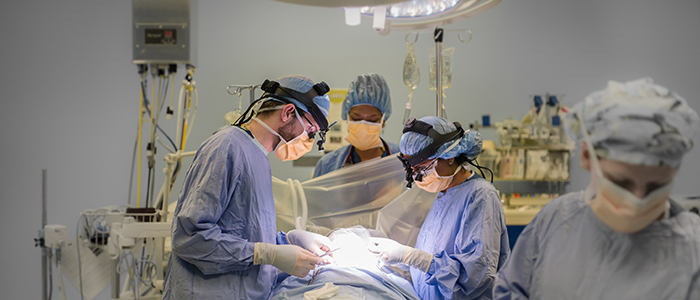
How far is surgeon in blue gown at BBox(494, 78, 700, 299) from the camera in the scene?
0.66 metres

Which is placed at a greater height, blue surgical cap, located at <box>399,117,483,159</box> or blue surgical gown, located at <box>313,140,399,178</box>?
blue surgical cap, located at <box>399,117,483,159</box>

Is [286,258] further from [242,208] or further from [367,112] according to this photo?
[367,112]

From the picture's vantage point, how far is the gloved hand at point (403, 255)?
4.85 feet

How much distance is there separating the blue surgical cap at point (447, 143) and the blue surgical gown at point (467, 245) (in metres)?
0.11

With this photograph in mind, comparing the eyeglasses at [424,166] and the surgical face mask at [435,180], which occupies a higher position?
the eyeglasses at [424,166]

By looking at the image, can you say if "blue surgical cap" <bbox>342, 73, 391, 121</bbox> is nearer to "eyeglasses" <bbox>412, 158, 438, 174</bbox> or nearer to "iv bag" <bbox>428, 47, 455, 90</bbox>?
"iv bag" <bbox>428, 47, 455, 90</bbox>

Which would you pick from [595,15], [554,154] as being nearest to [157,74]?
[554,154]

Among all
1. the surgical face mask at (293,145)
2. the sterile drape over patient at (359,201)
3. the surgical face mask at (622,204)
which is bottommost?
the sterile drape over patient at (359,201)

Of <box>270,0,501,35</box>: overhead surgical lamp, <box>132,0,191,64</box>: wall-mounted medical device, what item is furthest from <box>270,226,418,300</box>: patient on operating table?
<box>132,0,191,64</box>: wall-mounted medical device


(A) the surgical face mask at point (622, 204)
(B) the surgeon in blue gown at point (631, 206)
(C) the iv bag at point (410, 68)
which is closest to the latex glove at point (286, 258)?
(B) the surgeon in blue gown at point (631, 206)

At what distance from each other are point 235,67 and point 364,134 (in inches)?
66.0

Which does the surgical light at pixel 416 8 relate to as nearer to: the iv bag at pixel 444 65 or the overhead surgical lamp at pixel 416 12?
the overhead surgical lamp at pixel 416 12

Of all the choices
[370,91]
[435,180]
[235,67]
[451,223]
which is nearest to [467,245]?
[451,223]

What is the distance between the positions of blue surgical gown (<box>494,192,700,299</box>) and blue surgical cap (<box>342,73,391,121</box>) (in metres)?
1.48
